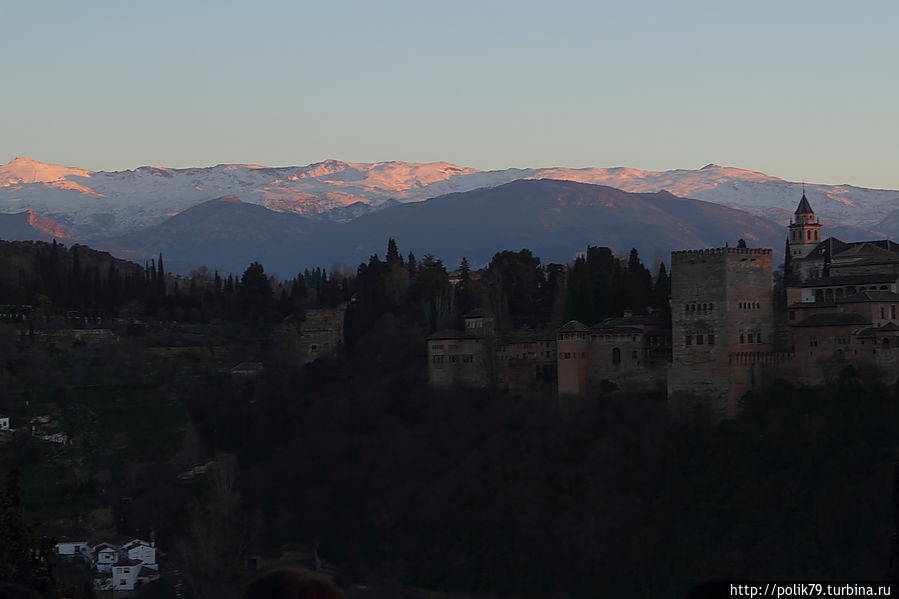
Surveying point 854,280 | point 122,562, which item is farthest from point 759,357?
point 122,562

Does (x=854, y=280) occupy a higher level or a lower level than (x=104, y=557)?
higher

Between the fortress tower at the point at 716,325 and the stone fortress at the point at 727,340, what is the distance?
0.11 ft

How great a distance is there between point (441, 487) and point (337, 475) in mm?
6002

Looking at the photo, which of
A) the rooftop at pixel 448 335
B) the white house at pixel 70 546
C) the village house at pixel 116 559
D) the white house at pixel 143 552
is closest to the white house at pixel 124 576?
the village house at pixel 116 559

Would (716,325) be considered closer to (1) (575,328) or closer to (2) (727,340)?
(2) (727,340)

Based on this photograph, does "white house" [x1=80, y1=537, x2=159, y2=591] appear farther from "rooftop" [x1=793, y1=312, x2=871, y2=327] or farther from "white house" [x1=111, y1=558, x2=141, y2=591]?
"rooftop" [x1=793, y1=312, x2=871, y2=327]

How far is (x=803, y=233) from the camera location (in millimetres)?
81875

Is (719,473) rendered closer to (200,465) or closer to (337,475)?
(337,475)

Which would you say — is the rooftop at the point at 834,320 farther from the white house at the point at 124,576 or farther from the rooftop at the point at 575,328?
the white house at the point at 124,576

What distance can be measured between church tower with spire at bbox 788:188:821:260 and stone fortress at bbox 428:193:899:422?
19047mm

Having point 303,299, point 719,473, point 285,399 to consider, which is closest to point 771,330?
point 719,473

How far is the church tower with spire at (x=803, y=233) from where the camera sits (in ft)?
268

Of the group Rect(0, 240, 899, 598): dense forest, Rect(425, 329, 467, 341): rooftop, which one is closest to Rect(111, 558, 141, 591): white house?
Rect(0, 240, 899, 598): dense forest

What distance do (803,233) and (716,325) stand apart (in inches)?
1127
